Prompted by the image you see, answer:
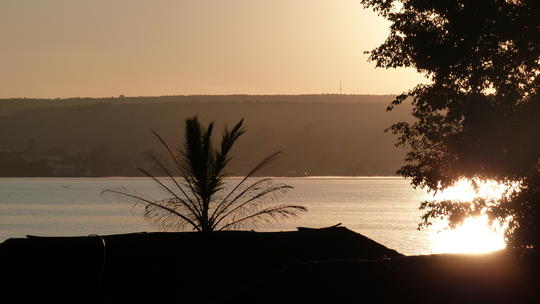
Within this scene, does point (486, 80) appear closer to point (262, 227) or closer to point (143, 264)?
point (143, 264)

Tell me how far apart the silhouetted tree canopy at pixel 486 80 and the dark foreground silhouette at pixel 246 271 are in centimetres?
1277

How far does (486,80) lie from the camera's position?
28125 millimetres

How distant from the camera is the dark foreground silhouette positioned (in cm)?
978

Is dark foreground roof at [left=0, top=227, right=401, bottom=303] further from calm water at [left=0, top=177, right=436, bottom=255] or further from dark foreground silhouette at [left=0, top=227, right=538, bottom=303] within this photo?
calm water at [left=0, top=177, right=436, bottom=255]

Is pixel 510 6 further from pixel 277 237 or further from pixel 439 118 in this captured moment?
pixel 277 237

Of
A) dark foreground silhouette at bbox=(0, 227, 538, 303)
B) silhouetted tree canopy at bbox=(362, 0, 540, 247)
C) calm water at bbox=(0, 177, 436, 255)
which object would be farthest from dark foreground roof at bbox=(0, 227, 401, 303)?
calm water at bbox=(0, 177, 436, 255)

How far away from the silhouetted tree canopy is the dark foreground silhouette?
12766 mm

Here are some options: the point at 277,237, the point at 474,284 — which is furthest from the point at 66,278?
the point at 474,284

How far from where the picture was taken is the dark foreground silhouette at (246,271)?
9.78 m

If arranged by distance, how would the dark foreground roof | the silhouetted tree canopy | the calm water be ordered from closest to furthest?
1. the dark foreground roof
2. the silhouetted tree canopy
3. the calm water

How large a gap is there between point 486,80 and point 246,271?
16167mm

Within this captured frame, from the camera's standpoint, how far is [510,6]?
89.9 ft

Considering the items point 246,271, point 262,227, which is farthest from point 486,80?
point 262,227

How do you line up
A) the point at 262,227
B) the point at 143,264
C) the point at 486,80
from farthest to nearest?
the point at 262,227 < the point at 486,80 < the point at 143,264
